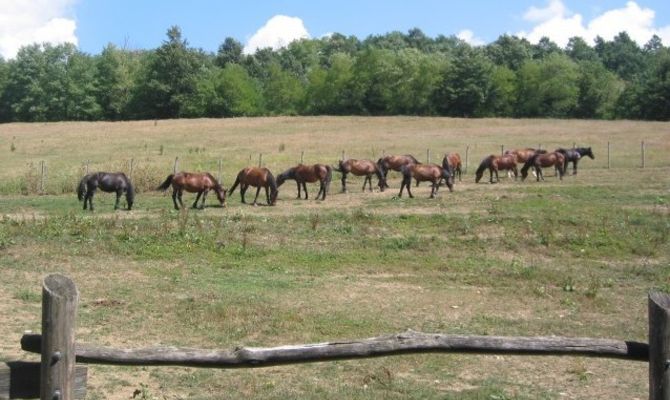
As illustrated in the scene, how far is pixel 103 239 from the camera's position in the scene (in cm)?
1845

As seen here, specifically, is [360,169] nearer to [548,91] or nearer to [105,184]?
[105,184]

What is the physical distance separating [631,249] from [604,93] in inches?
3143

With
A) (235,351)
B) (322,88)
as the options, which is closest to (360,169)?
(235,351)

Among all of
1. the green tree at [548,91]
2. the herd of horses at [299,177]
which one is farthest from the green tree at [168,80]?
the herd of horses at [299,177]

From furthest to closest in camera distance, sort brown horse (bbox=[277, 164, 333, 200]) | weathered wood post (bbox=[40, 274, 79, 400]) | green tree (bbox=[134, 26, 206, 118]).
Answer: green tree (bbox=[134, 26, 206, 118]) < brown horse (bbox=[277, 164, 333, 200]) < weathered wood post (bbox=[40, 274, 79, 400])

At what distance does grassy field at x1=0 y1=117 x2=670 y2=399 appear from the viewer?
31.5ft

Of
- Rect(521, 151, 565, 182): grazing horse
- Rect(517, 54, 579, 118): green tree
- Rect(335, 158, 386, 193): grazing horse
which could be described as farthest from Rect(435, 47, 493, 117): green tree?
Rect(335, 158, 386, 193): grazing horse

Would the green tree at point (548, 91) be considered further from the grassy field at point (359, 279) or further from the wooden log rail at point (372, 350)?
the wooden log rail at point (372, 350)

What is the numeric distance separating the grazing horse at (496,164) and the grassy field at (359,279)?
2770mm

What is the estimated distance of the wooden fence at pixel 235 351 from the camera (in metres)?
4.39

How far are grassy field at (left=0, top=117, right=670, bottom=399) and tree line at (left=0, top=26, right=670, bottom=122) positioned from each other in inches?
2337

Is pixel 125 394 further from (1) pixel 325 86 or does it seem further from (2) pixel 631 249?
(1) pixel 325 86

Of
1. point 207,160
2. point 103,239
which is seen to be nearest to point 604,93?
point 207,160

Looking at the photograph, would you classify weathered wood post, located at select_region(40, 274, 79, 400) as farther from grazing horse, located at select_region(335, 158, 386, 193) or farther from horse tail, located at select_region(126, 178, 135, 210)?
grazing horse, located at select_region(335, 158, 386, 193)
